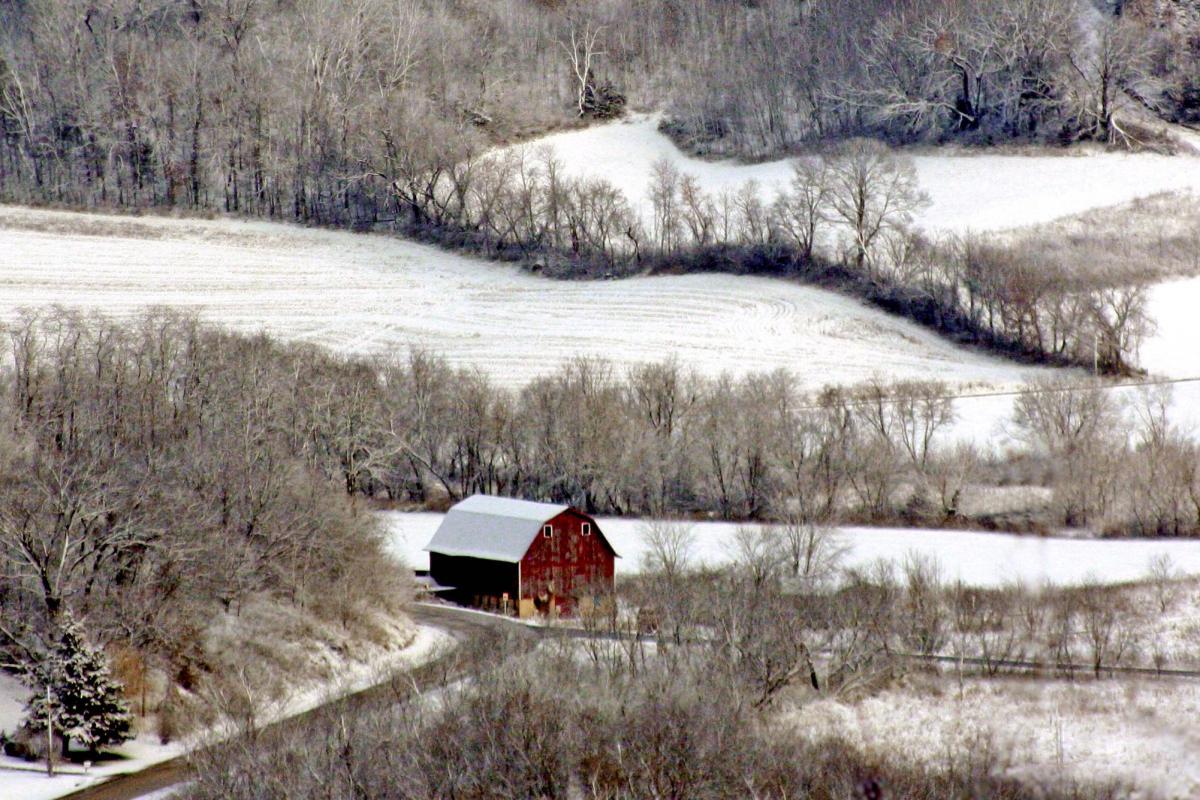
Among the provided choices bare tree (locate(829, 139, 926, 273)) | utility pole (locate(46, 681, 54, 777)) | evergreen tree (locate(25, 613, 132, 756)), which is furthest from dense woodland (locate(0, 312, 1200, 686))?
bare tree (locate(829, 139, 926, 273))

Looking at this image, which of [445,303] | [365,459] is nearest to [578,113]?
[445,303]

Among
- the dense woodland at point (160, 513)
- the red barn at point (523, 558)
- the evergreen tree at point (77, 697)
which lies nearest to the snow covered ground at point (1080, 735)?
the evergreen tree at point (77, 697)

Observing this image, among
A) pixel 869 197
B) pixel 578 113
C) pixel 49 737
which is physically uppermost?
pixel 578 113

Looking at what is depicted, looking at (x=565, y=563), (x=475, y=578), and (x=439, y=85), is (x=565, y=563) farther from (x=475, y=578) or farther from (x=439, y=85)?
(x=439, y=85)

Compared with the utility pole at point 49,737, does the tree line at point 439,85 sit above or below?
above

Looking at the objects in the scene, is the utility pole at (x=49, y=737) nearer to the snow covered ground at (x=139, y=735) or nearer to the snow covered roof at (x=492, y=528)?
the snow covered ground at (x=139, y=735)

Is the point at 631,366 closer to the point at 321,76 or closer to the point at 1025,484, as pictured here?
the point at 1025,484
